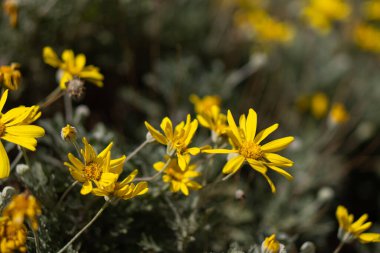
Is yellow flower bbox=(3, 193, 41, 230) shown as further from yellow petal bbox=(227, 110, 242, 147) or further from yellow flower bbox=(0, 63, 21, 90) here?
yellow petal bbox=(227, 110, 242, 147)

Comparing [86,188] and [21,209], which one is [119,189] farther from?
[21,209]

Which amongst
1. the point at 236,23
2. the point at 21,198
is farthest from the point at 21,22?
the point at 236,23

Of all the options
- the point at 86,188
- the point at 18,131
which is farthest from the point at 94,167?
the point at 18,131

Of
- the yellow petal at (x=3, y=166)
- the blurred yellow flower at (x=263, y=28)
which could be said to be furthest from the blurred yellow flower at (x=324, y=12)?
the yellow petal at (x=3, y=166)

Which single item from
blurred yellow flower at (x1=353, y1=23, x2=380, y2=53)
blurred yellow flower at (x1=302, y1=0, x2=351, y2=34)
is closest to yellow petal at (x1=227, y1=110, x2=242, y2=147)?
blurred yellow flower at (x1=302, y1=0, x2=351, y2=34)

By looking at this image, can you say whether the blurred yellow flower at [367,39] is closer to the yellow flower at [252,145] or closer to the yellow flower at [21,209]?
the yellow flower at [252,145]

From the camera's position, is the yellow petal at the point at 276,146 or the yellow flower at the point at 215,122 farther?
the yellow flower at the point at 215,122
